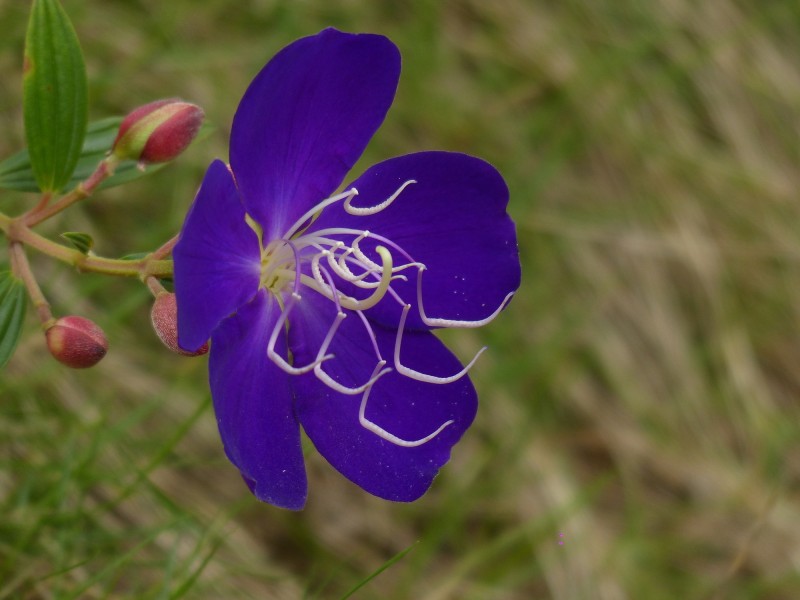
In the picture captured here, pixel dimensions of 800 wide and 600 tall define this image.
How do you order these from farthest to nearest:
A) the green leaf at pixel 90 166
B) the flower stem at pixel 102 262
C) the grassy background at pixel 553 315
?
1. the grassy background at pixel 553 315
2. the green leaf at pixel 90 166
3. the flower stem at pixel 102 262

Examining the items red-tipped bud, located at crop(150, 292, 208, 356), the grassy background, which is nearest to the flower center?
red-tipped bud, located at crop(150, 292, 208, 356)

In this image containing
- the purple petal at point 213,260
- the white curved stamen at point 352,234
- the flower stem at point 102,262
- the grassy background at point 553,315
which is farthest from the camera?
the grassy background at point 553,315

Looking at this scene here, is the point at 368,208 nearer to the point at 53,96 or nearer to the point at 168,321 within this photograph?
the point at 168,321

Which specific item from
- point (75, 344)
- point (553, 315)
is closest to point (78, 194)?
point (75, 344)

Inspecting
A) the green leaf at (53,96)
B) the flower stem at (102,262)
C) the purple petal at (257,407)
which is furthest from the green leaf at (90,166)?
the purple petal at (257,407)

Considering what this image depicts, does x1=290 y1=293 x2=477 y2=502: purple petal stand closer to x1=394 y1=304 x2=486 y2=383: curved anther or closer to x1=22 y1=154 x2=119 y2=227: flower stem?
x1=394 y1=304 x2=486 y2=383: curved anther

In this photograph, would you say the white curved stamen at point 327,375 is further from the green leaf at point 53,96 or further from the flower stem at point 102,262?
the green leaf at point 53,96

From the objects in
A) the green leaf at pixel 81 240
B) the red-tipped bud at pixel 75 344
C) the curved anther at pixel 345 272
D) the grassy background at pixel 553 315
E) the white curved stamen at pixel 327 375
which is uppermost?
the curved anther at pixel 345 272
